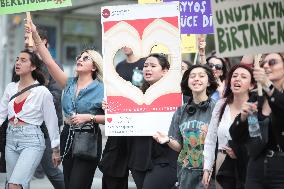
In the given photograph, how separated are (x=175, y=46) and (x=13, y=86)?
200 cm

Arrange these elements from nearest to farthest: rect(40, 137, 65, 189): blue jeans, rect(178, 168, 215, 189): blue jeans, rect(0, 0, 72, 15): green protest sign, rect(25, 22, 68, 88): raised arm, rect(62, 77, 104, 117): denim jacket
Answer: rect(178, 168, 215, 189): blue jeans < rect(62, 77, 104, 117): denim jacket < rect(25, 22, 68, 88): raised arm < rect(0, 0, 72, 15): green protest sign < rect(40, 137, 65, 189): blue jeans

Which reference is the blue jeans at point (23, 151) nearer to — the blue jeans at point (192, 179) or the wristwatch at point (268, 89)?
the blue jeans at point (192, 179)

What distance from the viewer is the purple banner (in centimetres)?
900

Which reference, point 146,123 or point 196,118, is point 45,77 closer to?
point 146,123

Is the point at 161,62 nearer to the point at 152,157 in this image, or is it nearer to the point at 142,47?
the point at 142,47

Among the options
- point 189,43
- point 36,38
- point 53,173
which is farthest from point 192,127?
point 189,43

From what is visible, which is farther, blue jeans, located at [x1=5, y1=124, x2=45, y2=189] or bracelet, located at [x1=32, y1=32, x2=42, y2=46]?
bracelet, located at [x1=32, y1=32, x2=42, y2=46]

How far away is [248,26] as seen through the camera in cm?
605

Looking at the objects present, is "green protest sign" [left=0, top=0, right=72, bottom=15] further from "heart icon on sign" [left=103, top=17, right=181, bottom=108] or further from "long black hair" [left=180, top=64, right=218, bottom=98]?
"long black hair" [left=180, top=64, right=218, bottom=98]

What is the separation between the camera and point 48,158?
31.3 feet

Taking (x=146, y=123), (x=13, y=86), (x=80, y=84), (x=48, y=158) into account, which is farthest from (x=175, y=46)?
(x=48, y=158)

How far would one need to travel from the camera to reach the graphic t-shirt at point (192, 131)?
682cm

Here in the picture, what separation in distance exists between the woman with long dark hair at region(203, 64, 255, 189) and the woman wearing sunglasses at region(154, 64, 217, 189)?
0.18 metres

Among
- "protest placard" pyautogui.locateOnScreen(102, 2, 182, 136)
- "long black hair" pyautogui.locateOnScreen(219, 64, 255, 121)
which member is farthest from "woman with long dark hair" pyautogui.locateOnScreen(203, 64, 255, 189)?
"protest placard" pyautogui.locateOnScreen(102, 2, 182, 136)
